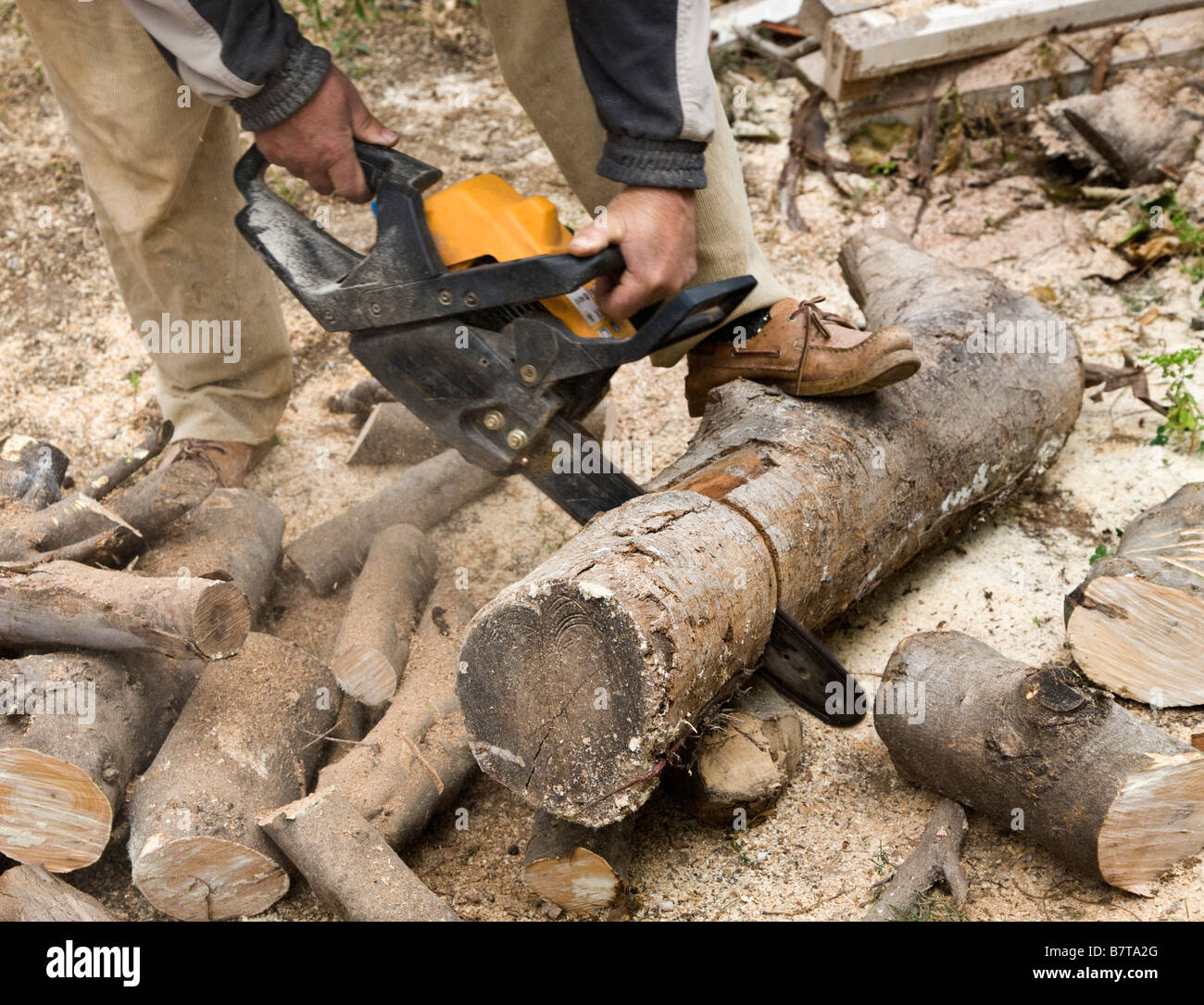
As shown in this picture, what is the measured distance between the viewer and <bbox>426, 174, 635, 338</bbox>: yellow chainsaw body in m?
2.42

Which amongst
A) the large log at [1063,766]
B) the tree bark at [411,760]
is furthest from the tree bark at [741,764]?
the tree bark at [411,760]

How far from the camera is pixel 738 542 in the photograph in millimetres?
2164

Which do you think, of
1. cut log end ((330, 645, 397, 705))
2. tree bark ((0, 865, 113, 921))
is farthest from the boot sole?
tree bark ((0, 865, 113, 921))

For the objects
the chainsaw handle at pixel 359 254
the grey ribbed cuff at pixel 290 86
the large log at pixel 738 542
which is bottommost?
the large log at pixel 738 542

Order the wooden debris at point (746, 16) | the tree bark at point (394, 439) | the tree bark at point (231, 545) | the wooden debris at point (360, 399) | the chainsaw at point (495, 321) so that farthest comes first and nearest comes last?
the wooden debris at point (746, 16)
the wooden debris at point (360, 399)
the tree bark at point (394, 439)
the tree bark at point (231, 545)
the chainsaw at point (495, 321)

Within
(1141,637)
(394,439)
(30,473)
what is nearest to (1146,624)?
(1141,637)

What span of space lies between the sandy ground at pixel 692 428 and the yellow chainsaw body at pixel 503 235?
37.2 inches

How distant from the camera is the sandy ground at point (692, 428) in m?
2.23

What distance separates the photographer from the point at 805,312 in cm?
273

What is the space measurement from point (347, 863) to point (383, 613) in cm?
76

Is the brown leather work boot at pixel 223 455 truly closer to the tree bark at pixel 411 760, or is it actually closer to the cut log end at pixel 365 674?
the cut log end at pixel 365 674

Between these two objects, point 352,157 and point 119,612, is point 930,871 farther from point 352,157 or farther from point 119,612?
point 352,157

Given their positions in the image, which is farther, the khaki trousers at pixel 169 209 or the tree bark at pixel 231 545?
the khaki trousers at pixel 169 209
